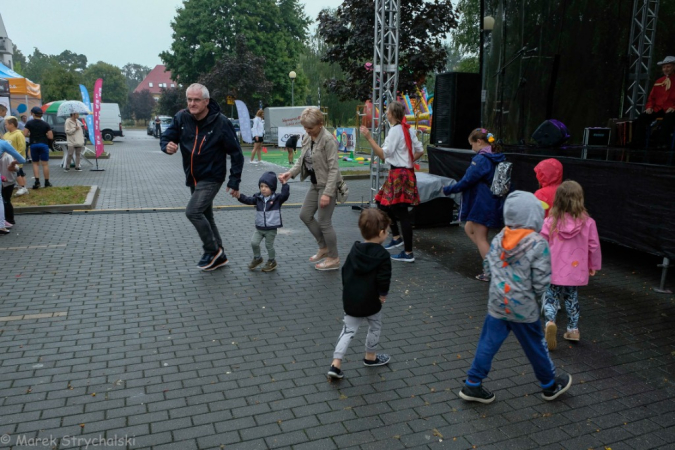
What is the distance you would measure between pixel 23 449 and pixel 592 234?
13.9 ft

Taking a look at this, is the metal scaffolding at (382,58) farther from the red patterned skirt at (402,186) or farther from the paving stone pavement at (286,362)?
the paving stone pavement at (286,362)

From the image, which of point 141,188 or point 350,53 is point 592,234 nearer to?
point 141,188

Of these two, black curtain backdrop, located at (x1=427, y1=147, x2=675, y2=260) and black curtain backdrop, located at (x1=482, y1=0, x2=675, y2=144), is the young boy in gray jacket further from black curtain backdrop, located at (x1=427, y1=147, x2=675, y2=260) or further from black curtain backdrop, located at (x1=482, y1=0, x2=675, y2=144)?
black curtain backdrop, located at (x1=482, y1=0, x2=675, y2=144)

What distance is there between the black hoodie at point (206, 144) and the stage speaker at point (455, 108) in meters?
7.59

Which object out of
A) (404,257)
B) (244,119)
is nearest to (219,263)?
(404,257)

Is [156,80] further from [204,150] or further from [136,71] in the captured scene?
[204,150]

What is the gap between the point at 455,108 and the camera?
1285cm

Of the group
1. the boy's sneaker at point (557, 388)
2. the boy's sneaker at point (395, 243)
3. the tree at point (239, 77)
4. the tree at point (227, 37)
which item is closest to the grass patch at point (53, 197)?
the boy's sneaker at point (395, 243)

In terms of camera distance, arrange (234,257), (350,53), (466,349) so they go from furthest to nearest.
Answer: (350,53) → (234,257) → (466,349)

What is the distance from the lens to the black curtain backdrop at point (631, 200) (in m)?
6.06

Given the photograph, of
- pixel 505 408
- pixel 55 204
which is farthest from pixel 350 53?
pixel 505 408

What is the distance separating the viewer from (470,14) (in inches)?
1117

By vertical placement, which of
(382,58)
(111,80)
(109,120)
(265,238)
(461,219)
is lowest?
(265,238)

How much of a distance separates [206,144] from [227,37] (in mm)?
40225
